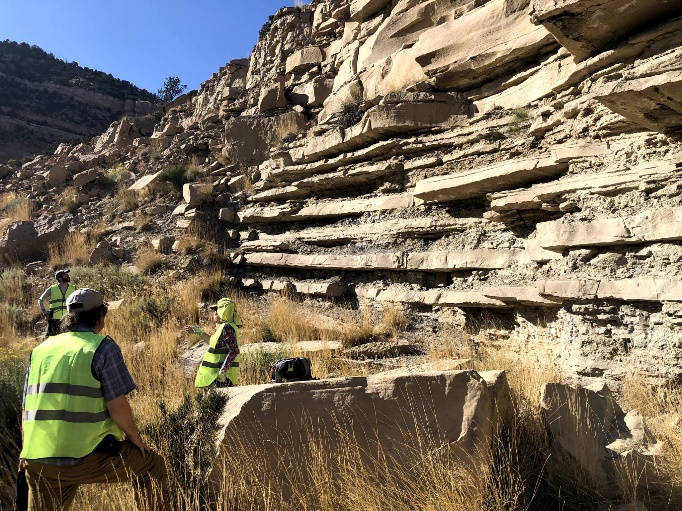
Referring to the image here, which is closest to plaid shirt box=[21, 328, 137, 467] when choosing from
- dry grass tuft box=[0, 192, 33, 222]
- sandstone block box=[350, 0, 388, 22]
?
sandstone block box=[350, 0, 388, 22]

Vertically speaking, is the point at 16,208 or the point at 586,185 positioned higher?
the point at 16,208

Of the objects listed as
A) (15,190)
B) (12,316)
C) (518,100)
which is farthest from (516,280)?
(15,190)

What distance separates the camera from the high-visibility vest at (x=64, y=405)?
7.94 feet

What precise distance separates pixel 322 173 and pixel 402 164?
2.23 m

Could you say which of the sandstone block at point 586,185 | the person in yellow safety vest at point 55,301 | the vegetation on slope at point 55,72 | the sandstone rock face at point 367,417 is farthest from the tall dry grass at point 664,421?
the vegetation on slope at point 55,72

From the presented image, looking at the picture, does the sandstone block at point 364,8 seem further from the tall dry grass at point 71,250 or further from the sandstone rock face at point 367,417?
the sandstone rock face at point 367,417

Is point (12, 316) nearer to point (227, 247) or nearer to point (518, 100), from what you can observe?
point (227, 247)

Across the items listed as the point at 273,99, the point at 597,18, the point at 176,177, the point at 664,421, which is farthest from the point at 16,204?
the point at 664,421

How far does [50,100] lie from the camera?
36438 millimetres

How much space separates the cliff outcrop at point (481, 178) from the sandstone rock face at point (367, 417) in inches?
102

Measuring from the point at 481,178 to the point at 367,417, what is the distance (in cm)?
452

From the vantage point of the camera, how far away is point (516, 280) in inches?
243

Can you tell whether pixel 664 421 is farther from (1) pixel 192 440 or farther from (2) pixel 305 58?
(2) pixel 305 58

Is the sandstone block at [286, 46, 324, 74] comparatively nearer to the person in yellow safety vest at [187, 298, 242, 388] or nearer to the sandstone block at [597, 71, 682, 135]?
the sandstone block at [597, 71, 682, 135]
